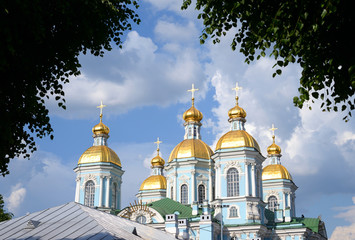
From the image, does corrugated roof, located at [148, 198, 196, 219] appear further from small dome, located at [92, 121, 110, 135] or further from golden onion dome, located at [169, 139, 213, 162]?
small dome, located at [92, 121, 110, 135]

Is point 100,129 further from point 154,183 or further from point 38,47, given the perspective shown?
point 38,47

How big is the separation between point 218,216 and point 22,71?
107ft

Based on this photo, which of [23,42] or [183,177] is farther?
[183,177]

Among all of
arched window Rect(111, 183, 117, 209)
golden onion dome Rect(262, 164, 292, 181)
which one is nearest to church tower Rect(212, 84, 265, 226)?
arched window Rect(111, 183, 117, 209)

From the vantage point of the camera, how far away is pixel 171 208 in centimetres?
4334

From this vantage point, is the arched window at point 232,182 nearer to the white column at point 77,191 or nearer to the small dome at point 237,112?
the small dome at point 237,112

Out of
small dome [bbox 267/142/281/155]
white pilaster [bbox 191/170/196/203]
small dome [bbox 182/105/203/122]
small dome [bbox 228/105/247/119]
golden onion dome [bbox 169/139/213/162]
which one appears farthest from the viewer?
small dome [bbox 267/142/281/155]

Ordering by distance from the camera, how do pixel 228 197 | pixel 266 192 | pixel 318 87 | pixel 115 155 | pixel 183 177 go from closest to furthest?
pixel 318 87, pixel 228 197, pixel 183 177, pixel 115 155, pixel 266 192

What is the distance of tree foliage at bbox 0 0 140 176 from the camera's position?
927 cm

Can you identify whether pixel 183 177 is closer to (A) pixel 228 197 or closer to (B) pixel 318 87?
(A) pixel 228 197

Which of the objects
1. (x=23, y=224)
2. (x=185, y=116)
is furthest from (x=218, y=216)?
(x=23, y=224)

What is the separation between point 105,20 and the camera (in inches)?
467

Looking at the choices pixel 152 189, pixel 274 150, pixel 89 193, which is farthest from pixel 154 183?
pixel 274 150

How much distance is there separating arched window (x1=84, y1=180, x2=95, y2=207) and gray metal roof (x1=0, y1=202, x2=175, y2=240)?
26.0 m
